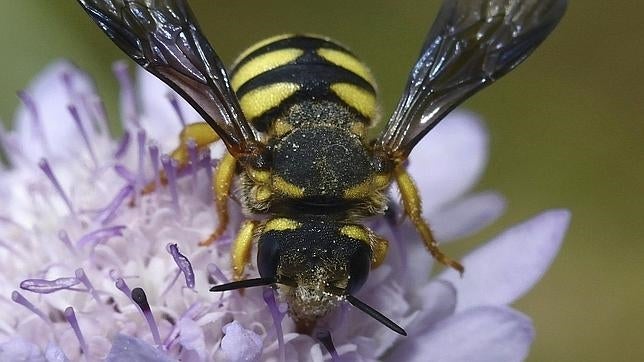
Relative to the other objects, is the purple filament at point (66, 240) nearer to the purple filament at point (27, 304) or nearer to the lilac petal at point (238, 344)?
the purple filament at point (27, 304)

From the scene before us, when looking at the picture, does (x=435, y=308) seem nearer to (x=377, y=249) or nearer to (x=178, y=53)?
(x=377, y=249)

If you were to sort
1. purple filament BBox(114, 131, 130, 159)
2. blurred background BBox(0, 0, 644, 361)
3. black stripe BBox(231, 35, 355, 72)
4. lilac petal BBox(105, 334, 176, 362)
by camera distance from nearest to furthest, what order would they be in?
1. lilac petal BBox(105, 334, 176, 362)
2. black stripe BBox(231, 35, 355, 72)
3. purple filament BBox(114, 131, 130, 159)
4. blurred background BBox(0, 0, 644, 361)

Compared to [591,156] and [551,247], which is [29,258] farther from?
[591,156]

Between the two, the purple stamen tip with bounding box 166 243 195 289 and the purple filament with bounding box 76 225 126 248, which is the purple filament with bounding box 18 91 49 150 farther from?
the purple stamen tip with bounding box 166 243 195 289

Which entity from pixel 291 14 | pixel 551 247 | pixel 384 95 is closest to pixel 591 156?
pixel 384 95

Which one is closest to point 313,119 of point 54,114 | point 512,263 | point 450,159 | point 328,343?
point 328,343

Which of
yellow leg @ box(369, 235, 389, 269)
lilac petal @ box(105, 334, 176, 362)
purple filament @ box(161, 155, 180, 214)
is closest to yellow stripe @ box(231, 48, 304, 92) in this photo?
purple filament @ box(161, 155, 180, 214)

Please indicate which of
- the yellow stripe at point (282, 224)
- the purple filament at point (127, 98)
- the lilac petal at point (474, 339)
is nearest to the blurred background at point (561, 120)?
the purple filament at point (127, 98)
